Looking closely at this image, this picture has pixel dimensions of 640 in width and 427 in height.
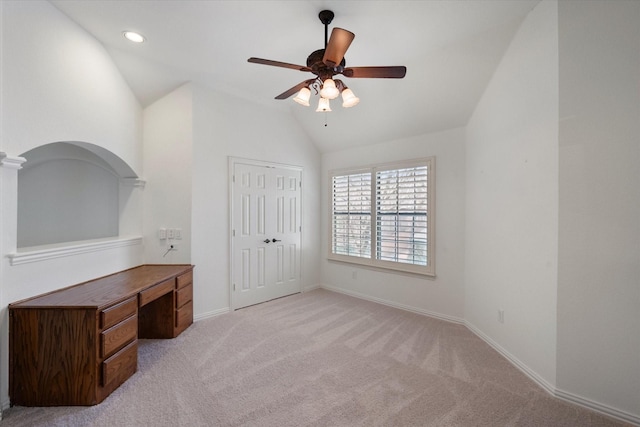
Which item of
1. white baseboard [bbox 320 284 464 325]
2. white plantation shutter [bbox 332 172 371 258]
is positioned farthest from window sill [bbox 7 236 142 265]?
white baseboard [bbox 320 284 464 325]

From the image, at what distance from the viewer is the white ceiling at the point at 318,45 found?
226 cm

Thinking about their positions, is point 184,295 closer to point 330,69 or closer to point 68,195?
point 68,195

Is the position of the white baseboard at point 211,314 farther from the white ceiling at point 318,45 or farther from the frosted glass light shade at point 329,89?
the frosted glass light shade at point 329,89

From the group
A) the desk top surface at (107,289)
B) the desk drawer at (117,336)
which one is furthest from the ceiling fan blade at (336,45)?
the desk drawer at (117,336)

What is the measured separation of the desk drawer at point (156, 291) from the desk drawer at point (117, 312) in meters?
0.10

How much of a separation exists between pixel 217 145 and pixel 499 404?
3949 mm

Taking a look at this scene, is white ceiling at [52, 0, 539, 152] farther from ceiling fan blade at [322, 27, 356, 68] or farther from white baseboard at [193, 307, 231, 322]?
white baseboard at [193, 307, 231, 322]

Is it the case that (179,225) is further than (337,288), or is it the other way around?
(337,288)

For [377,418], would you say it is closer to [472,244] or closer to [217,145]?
[472,244]

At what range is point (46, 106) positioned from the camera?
2246 millimetres

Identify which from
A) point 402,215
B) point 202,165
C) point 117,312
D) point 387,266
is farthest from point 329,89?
point 387,266

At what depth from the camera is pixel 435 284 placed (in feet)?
12.0

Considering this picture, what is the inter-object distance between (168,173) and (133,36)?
1.50m

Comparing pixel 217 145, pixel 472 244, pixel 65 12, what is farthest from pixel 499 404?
pixel 65 12
